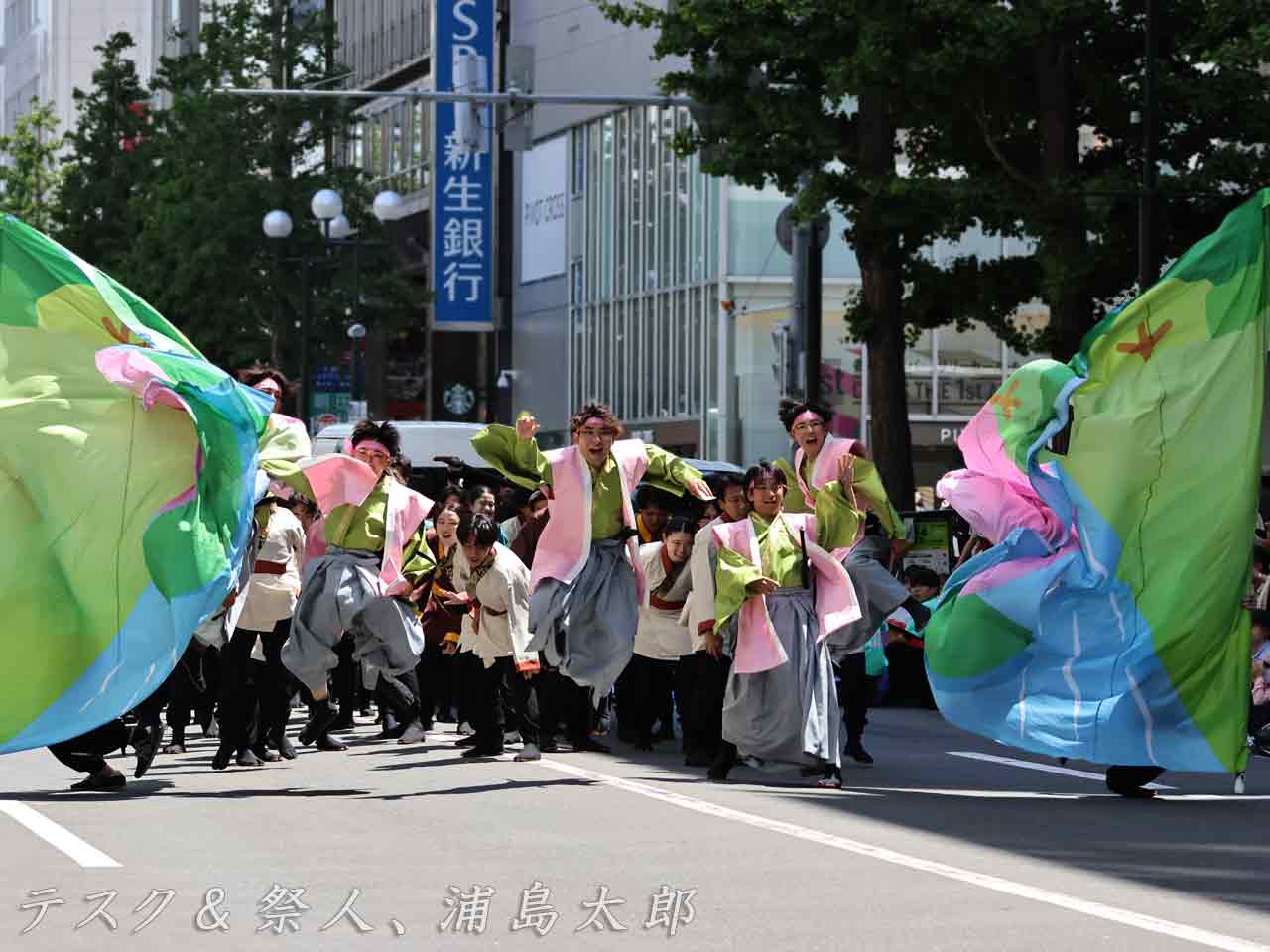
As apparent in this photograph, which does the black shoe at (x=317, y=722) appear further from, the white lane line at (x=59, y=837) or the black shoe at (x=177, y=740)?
the white lane line at (x=59, y=837)

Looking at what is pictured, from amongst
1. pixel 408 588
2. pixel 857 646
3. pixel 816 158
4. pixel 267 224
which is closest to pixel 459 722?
pixel 408 588

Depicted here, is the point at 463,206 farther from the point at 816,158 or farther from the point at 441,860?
the point at 441,860

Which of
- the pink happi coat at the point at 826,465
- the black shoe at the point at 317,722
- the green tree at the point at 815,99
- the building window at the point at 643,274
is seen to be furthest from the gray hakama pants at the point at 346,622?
the building window at the point at 643,274

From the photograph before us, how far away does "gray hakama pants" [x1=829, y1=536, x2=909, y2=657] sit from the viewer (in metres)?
16.2

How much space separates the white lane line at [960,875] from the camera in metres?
8.94

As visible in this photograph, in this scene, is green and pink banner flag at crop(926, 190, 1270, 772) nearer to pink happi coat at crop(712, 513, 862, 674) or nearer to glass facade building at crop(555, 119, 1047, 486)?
pink happi coat at crop(712, 513, 862, 674)

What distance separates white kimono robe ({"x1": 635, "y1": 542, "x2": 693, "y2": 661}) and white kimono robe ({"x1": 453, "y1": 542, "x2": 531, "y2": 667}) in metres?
1.58

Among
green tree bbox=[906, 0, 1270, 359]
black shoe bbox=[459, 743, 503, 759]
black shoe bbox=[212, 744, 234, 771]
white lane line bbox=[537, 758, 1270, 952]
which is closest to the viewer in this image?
white lane line bbox=[537, 758, 1270, 952]

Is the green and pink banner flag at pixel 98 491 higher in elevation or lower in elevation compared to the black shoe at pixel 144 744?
higher

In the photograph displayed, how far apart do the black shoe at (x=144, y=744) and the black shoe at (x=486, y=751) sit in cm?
217

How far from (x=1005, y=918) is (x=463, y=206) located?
51.1 meters

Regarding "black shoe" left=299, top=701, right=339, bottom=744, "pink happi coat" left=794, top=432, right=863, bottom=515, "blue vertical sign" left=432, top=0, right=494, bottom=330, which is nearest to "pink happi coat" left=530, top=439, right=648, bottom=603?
"pink happi coat" left=794, top=432, right=863, bottom=515

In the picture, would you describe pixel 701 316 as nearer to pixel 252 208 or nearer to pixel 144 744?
pixel 252 208

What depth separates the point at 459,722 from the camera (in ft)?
61.2
